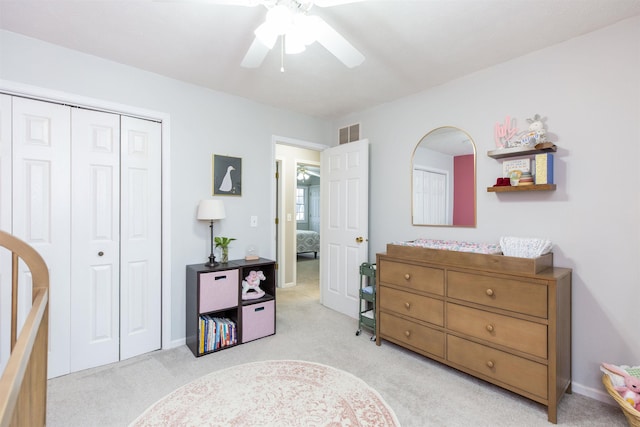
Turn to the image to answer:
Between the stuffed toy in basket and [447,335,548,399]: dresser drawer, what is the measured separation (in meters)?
0.33

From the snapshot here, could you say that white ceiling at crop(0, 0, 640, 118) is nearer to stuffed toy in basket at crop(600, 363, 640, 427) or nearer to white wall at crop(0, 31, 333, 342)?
white wall at crop(0, 31, 333, 342)

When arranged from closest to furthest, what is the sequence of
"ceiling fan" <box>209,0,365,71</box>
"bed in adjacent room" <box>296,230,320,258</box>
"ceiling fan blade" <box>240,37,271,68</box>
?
"ceiling fan" <box>209,0,365,71</box> < "ceiling fan blade" <box>240,37,271,68</box> < "bed in adjacent room" <box>296,230,320,258</box>

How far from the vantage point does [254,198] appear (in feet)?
10.8

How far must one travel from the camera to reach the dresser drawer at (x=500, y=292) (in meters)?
1.87

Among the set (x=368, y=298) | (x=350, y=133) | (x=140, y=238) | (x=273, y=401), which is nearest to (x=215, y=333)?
(x=273, y=401)

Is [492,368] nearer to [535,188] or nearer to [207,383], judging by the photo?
[535,188]

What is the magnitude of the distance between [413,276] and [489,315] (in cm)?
61

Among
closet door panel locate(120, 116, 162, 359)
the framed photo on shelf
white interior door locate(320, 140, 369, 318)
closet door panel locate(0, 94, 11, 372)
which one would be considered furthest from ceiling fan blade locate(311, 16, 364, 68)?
closet door panel locate(0, 94, 11, 372)

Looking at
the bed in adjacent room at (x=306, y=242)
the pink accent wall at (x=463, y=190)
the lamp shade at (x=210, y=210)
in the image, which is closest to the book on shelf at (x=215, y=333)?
the lamp shade at (x=210, y=210)

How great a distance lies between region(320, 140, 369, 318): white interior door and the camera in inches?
133

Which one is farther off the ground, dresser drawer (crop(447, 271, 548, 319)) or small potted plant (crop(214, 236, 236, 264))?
small potted plant (crop(214, 236, 236, 264))

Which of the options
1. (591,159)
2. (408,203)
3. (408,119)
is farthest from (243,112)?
(591,159)

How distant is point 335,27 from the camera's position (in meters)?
1.97

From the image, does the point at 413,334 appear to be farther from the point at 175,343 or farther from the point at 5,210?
the point at 5,210
